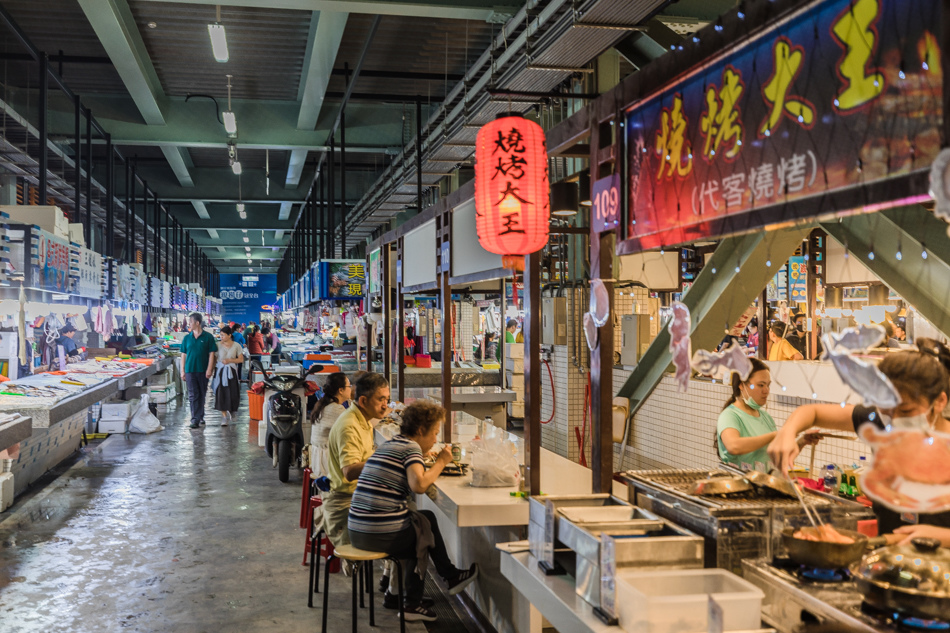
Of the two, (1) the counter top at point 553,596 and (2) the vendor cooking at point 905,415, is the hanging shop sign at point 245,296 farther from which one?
(2) the vendor cooking at point 905,415

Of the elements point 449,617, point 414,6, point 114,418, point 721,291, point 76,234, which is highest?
point 414,6

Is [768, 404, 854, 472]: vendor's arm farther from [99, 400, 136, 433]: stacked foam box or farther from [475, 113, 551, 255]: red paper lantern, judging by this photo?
[99, 400, 136, 433]: stacked foam box

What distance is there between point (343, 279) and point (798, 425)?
418 inches

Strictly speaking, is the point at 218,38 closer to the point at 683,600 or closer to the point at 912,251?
the point at 912,251

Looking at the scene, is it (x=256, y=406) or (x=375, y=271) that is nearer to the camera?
(x=375, y=271)

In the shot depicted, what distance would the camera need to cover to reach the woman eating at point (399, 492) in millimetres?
4270

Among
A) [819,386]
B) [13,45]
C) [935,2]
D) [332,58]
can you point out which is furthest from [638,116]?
[13,45]

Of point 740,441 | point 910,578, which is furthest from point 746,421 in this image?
point 910,578

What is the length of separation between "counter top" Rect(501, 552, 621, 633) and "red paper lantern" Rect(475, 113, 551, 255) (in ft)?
5.56

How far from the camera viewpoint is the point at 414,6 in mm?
7633

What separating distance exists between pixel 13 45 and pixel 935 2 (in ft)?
39.0

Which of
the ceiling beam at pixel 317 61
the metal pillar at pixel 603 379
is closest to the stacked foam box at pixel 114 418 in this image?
the ceiling beam at pixel 317 61

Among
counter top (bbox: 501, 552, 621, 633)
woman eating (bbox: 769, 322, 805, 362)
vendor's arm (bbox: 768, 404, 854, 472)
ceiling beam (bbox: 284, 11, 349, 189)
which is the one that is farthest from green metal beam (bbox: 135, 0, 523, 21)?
counter top (bbox: 501, 552, 621, 633)

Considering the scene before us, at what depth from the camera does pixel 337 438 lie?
5.07 m
